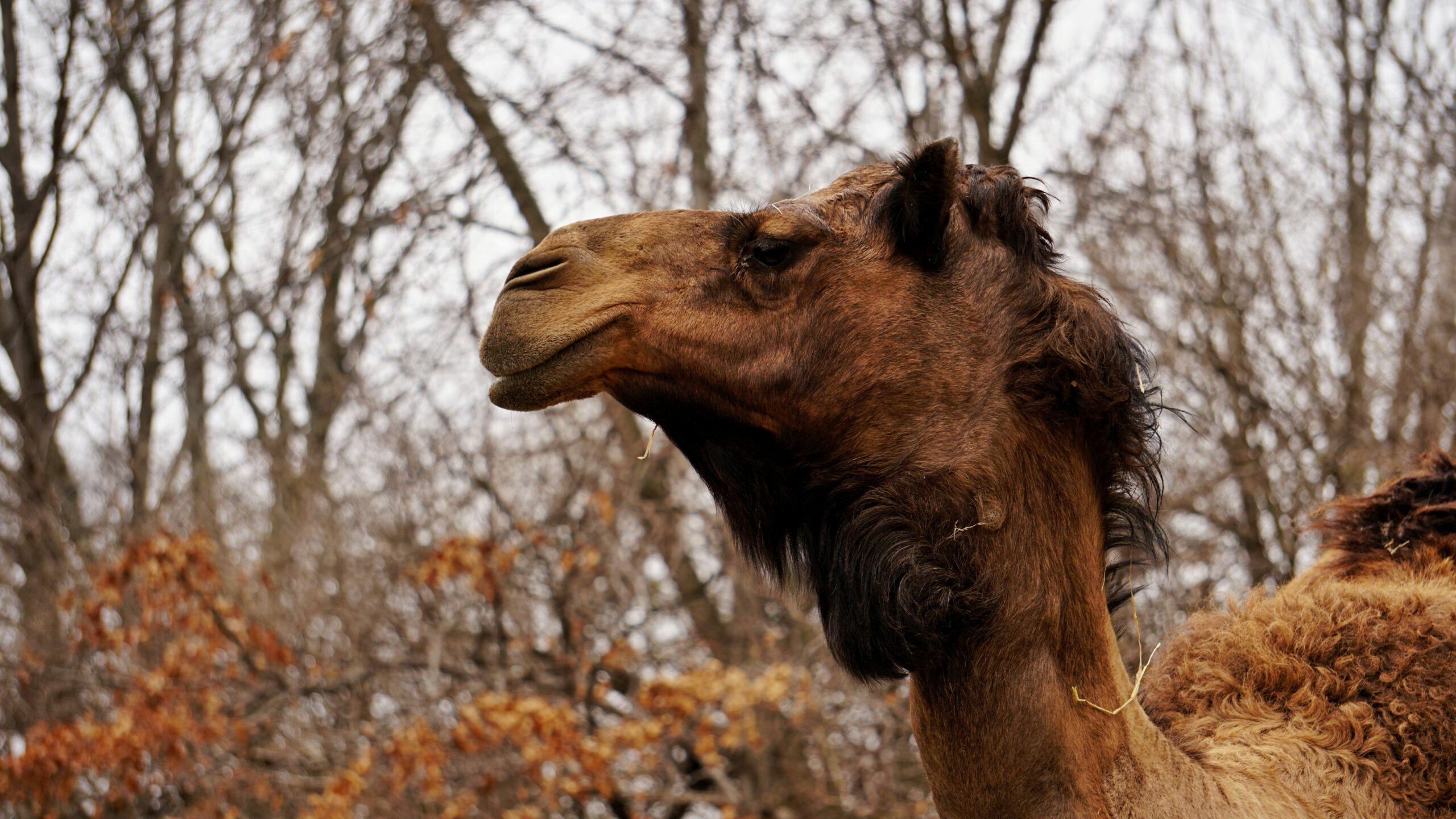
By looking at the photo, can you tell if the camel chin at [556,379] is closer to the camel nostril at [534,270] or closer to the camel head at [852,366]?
the camel head at [852,366]

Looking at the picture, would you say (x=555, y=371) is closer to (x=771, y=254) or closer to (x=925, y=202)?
(x=771, y=254)

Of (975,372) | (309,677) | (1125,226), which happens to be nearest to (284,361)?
(309,677)

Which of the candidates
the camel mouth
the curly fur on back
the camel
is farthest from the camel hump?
the camel mouth

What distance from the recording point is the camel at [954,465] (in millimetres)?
2410

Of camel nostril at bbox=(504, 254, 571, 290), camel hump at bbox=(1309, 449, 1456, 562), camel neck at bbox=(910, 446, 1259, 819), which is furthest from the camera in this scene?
camel hump at bbox=(1309, 449, 1456, 562)

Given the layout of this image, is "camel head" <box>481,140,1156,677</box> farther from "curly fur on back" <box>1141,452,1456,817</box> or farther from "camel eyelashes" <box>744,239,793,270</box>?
"curly fur on back" <box>1141,452,1456,817</box>

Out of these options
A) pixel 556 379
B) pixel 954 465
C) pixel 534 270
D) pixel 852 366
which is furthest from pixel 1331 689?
pixel 534 270

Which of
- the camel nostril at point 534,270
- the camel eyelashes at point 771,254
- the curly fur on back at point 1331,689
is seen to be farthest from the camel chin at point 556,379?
the curly fur on back at point 1331,689

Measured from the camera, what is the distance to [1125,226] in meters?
9.42

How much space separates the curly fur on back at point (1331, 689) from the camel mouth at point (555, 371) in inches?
57.3

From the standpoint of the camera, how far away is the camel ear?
256 centimetres

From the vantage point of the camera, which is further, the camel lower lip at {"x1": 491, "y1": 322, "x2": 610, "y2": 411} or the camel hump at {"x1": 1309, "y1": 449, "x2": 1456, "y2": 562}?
the camel hump at {"x1": 1309, "y1": 449, "x2": 1456, "y2": 562}

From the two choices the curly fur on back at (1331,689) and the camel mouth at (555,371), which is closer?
the camel mouth at (555,371)

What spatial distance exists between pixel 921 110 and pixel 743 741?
477 cm
